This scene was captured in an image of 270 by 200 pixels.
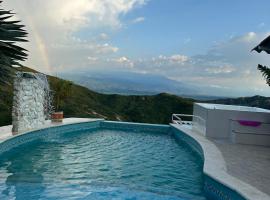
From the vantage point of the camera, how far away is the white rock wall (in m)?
13.1

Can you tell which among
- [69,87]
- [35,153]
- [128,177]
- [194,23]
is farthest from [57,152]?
[194,23]

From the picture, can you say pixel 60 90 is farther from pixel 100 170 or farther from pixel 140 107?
pixel 140 107

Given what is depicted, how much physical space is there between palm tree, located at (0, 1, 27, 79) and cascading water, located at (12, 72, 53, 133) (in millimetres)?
1839

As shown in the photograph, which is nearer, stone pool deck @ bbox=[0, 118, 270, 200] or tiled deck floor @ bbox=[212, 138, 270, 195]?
stone pool deck @ bbox=[0, 118, 270, 200]

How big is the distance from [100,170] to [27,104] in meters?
5.51

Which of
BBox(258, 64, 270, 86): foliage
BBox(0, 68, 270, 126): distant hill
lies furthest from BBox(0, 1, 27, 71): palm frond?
BBox(0, 68, 270, 126): distant hill

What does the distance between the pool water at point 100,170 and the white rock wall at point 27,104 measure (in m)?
0.81

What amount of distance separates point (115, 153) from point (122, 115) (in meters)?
23.0

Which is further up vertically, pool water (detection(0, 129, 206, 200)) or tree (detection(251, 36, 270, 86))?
tree (detection(251, 36, 270, 86))

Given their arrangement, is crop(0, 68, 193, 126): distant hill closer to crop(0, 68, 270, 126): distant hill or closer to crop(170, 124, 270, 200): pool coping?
crop(0, 68, 270, 126): distant hill

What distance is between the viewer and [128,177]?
8.80 m

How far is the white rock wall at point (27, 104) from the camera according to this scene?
1315 cm

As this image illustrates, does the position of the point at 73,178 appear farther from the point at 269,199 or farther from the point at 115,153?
the point at 269,199

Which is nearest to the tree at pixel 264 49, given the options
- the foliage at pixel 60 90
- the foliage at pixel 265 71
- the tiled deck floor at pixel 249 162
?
the foliage at pixel 265 71
